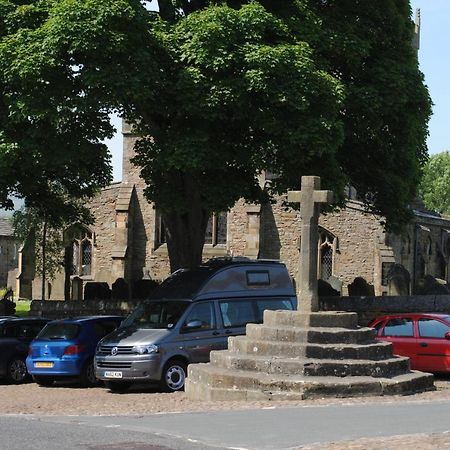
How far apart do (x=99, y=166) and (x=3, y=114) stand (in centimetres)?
387

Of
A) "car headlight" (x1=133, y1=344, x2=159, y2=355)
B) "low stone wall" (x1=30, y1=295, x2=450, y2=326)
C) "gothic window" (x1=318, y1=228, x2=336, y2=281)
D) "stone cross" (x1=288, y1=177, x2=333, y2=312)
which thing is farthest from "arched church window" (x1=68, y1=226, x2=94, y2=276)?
"stone cross" (x1=288, y1=177, x2=333, y2=312)

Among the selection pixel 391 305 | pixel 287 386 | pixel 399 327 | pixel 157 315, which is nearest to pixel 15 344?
pixel 157 315

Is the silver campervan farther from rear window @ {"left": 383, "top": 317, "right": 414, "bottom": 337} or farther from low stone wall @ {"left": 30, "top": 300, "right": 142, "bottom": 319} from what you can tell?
low stone wall @ {"left": 30, "top": 300, "right": 142, "bottom": 319}

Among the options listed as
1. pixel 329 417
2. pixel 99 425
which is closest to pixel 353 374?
pixel 329 417

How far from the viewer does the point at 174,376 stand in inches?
698

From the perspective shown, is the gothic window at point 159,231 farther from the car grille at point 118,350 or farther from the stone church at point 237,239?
the car grille at point 118,350

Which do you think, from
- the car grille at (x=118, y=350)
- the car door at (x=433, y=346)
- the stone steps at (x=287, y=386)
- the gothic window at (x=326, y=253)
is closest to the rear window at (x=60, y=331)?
the car grille at (x=118, y=350)

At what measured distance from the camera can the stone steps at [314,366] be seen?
14.5 meters

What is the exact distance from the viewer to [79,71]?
20.9m

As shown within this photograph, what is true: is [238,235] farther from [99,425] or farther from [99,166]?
A: [99,425]

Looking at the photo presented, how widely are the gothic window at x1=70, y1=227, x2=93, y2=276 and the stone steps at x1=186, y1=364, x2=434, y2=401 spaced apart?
30760 mm

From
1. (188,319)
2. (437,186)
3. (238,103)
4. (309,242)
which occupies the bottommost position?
(188,319)

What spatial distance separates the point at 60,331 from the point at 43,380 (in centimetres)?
115

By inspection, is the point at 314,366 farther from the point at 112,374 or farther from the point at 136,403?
the point at 112,374
